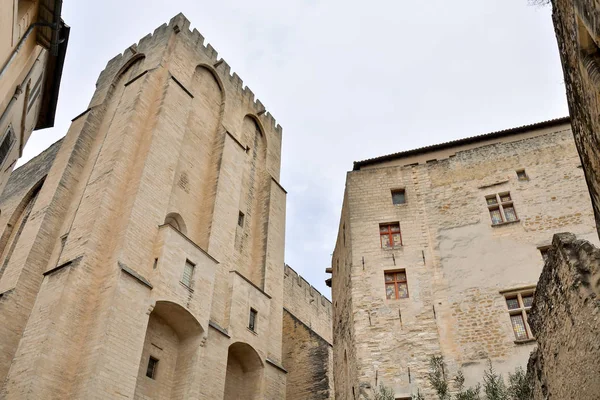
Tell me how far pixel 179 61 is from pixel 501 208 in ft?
47.3

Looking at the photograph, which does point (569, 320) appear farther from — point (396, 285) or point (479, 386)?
point (396, 285)

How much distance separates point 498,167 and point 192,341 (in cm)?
1106

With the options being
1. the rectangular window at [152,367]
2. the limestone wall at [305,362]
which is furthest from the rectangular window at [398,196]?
the rectangular window at [152,367]

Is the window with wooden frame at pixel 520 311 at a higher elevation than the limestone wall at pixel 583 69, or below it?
higher

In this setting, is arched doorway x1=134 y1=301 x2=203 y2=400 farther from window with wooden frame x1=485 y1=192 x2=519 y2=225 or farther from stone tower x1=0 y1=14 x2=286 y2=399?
window with wooden frame x1=485 y1=192 x2=519 y2=225

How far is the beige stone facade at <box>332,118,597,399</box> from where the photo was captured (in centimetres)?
1430

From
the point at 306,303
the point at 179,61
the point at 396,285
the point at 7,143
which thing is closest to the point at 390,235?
the point at 396,285

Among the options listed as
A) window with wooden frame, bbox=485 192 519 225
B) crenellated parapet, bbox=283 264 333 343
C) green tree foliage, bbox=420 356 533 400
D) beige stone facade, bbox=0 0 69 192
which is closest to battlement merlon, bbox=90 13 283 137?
beige stone facade, bbox=0 0 69 192

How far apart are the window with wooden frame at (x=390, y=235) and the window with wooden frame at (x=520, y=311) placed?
3614mm

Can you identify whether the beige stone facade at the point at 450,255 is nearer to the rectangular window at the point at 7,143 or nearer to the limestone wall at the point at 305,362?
the limestone wall at the point at 305,362

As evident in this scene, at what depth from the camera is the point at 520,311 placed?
14.2 m

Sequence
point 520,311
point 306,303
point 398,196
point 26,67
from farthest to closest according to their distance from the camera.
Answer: point 306,303 → point 398,196 → point 520,311 → point 26,67

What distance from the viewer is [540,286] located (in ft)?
25.1

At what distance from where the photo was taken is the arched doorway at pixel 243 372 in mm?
19062
